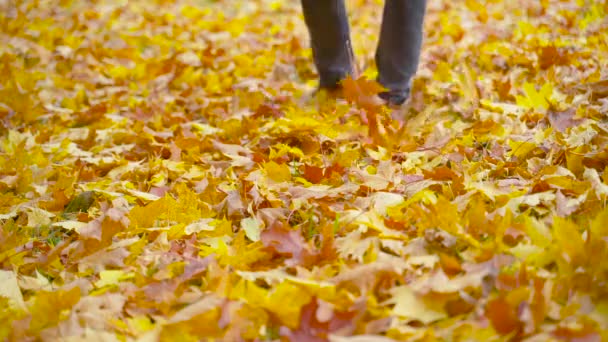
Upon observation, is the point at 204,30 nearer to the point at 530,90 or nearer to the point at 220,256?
the point at 530,90

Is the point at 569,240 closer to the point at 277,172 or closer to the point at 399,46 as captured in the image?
the point at 277,172

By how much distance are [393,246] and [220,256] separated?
376 millimetres

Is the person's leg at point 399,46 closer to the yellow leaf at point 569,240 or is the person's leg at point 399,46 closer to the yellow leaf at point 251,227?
the yellow leaf at point 251,227

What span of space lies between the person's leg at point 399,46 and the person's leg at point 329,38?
0.15 metres

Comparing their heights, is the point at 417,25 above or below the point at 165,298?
above

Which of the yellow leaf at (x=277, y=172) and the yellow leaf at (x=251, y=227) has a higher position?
the yellow leaf at (x=277, y=172)

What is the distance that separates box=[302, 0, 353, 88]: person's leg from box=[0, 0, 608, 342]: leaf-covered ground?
141mm

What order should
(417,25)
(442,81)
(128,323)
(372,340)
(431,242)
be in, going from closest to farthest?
(372,340) → (128,323) → (431,242) → (417,25) → (442,81)

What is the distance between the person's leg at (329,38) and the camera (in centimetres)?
229

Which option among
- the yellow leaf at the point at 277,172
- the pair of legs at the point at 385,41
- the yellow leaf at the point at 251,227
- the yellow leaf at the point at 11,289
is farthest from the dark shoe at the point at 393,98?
the yellow leaf at the point at 11,289

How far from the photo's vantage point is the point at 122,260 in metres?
1.34

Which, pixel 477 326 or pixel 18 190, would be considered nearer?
pixel 477 326

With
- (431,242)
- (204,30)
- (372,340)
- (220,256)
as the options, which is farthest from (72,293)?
(204,30)

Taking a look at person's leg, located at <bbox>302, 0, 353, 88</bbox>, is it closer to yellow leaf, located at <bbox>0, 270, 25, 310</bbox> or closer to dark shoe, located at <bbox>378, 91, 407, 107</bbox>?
dark shoe, located at <bbox>378, 91, 407, 107</bbox>
